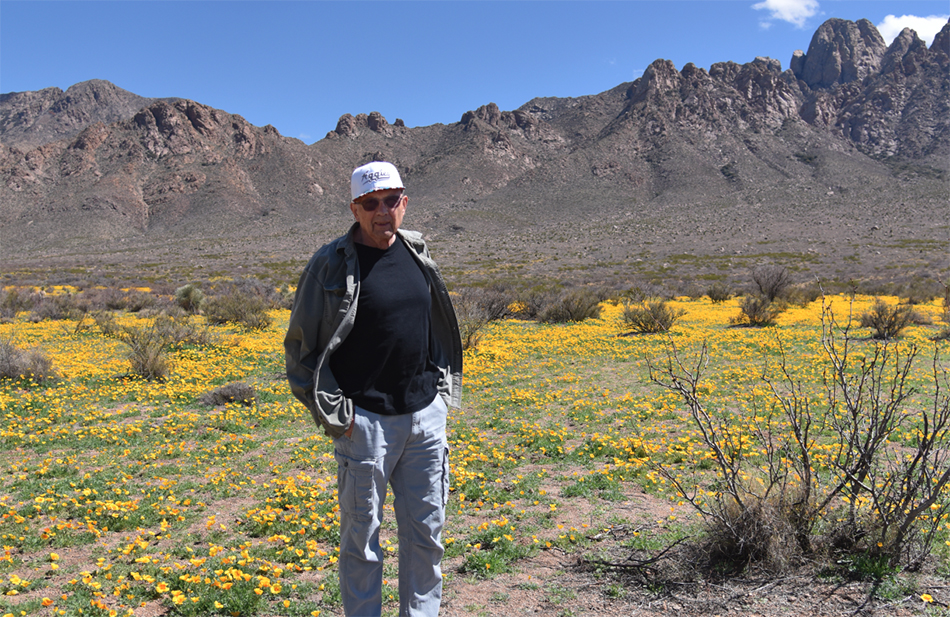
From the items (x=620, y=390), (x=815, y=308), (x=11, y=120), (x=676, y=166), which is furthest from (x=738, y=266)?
(x=11, y=120)

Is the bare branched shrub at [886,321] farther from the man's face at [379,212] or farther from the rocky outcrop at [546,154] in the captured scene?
the rocky outcrop at [546,154]

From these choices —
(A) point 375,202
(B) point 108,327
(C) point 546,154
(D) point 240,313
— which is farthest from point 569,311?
(C) point 546,154

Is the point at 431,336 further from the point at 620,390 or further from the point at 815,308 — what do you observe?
the point at 815,308

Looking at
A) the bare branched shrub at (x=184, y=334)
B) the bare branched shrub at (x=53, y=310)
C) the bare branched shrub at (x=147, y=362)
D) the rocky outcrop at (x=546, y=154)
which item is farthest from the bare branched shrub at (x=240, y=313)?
the rocky outcrop at (x=546, y=154)

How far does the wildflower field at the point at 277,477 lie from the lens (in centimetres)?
388

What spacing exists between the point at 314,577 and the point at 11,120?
23110 cm

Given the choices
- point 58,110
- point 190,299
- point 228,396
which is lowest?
point 228,396

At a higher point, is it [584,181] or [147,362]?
[584,181]

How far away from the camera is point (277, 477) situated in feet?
19.9

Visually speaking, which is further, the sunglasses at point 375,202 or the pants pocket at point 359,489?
the sunglasses at point 375,202

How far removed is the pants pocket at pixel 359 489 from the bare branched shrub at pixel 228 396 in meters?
7.21

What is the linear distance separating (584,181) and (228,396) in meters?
91.9

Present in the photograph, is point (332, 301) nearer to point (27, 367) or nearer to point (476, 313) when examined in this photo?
point (27, 367)

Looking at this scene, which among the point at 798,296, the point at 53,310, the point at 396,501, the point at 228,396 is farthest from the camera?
the point at 798,296
